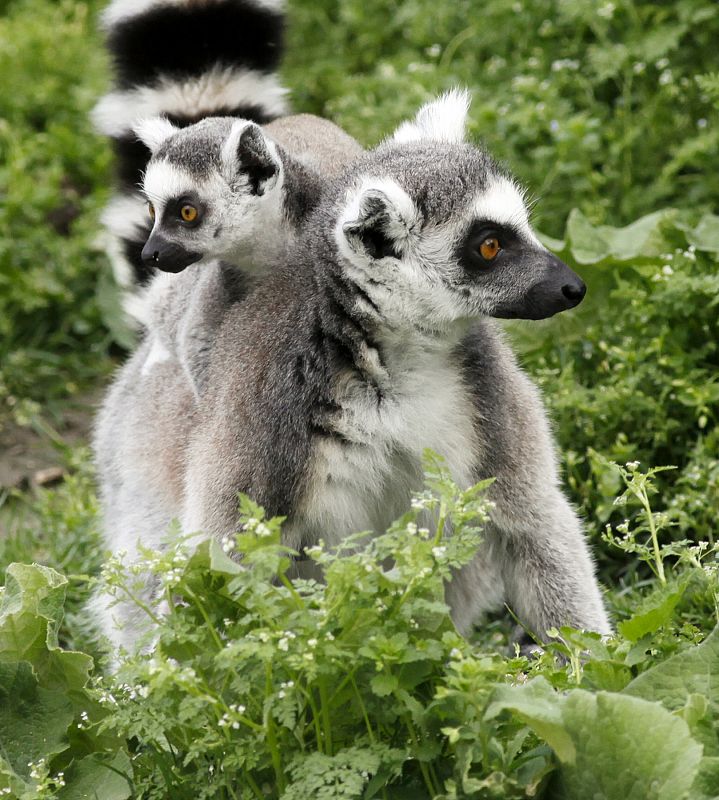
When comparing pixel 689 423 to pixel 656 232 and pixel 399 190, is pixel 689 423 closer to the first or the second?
pixel 656 232

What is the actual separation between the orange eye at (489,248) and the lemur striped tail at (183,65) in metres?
1.84

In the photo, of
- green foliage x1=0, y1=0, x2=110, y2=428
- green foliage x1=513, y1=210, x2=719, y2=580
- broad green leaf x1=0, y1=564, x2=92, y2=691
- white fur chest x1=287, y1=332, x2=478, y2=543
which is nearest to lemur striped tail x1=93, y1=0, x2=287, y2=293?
green foliage x1=513, y1=210, x2=719, y2=580

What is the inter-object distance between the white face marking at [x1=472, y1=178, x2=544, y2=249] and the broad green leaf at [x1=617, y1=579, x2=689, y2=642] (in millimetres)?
1157

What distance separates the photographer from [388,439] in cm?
338

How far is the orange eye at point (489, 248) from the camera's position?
3.47 meters

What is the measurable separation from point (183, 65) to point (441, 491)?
290 centimetres

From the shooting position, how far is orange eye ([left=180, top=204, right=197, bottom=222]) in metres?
4.03

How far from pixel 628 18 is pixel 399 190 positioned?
10.7ft

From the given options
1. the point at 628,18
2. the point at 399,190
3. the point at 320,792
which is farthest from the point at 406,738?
the point at 628,18

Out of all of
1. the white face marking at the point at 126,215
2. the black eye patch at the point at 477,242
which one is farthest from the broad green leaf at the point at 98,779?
the white face marking at the point at 126,215

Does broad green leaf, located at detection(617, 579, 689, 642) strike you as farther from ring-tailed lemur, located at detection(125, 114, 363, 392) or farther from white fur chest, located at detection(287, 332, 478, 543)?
ring-tailed lemur, located at detection(125, 114, 363, 392)

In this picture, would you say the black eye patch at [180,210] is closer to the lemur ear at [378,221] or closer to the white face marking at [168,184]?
the white face marking at [168,184]

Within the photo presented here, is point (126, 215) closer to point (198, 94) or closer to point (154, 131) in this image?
point (198, 94)

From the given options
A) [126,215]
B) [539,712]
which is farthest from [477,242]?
[126,215]
